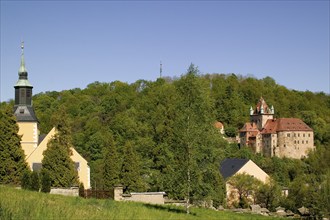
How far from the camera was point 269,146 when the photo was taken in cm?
10875

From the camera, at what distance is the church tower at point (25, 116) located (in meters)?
44.7

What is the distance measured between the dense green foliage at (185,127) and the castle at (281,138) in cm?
387

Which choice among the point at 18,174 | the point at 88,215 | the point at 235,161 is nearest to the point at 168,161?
the point at 88,215

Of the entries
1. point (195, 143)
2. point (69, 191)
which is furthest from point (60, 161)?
point (195, 143)

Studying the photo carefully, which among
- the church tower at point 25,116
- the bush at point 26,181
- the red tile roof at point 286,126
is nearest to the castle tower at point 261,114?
the red tile roof at point 286,126

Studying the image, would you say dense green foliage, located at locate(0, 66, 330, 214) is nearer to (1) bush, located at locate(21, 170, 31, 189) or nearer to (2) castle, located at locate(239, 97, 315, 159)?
(2) castle, located at locate(239, 97, 315, 159)

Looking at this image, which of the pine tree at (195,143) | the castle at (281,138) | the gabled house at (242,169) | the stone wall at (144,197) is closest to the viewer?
the pine tree at (195,143)

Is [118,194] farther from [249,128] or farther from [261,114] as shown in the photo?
[261,114]

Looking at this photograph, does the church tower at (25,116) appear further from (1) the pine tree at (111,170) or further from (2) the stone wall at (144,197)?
(2) the stone wall at (144,197)

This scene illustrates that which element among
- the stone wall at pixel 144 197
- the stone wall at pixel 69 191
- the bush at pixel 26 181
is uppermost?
the bush at pixel 26 181

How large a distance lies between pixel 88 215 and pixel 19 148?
2378 cm

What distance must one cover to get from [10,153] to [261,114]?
84391mm

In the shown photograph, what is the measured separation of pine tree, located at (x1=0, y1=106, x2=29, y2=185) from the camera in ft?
117

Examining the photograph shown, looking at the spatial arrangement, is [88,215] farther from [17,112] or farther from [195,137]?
[17,112]
